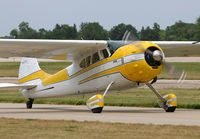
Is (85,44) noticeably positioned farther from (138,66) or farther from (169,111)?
(169,111)

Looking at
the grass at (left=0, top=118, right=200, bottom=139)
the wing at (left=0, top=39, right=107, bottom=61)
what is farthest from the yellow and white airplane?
the grass at (left=0, top=118, right=200, bottom=139)

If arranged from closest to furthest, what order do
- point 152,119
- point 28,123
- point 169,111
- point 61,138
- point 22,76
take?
point 61,138 < point 28,123 < point 152,119 < point 169,111 < point 22,76

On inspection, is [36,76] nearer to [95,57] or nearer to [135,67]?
[95,57]

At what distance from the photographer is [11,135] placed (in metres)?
9.34

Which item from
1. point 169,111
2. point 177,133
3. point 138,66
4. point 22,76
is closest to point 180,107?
point 169,111

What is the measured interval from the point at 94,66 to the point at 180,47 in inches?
147

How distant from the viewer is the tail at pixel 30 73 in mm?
18875

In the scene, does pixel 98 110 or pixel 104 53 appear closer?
pixel 98 110

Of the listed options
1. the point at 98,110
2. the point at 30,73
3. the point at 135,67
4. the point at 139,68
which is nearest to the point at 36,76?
the point at 30,73

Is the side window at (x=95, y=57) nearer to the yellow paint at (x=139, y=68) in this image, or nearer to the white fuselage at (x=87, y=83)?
the white fuselage at (x=87, y=83)

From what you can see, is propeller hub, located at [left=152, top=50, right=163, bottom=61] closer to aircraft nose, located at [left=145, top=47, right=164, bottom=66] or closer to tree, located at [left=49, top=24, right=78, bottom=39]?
aircraft nose, located at [left=145, top=47, right=164, bottom=66]

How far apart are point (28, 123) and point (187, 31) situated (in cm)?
9839

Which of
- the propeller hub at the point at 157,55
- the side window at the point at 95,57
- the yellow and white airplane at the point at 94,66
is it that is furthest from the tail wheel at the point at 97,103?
the propeller hub at the point at 157,55

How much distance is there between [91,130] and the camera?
10.0 m
